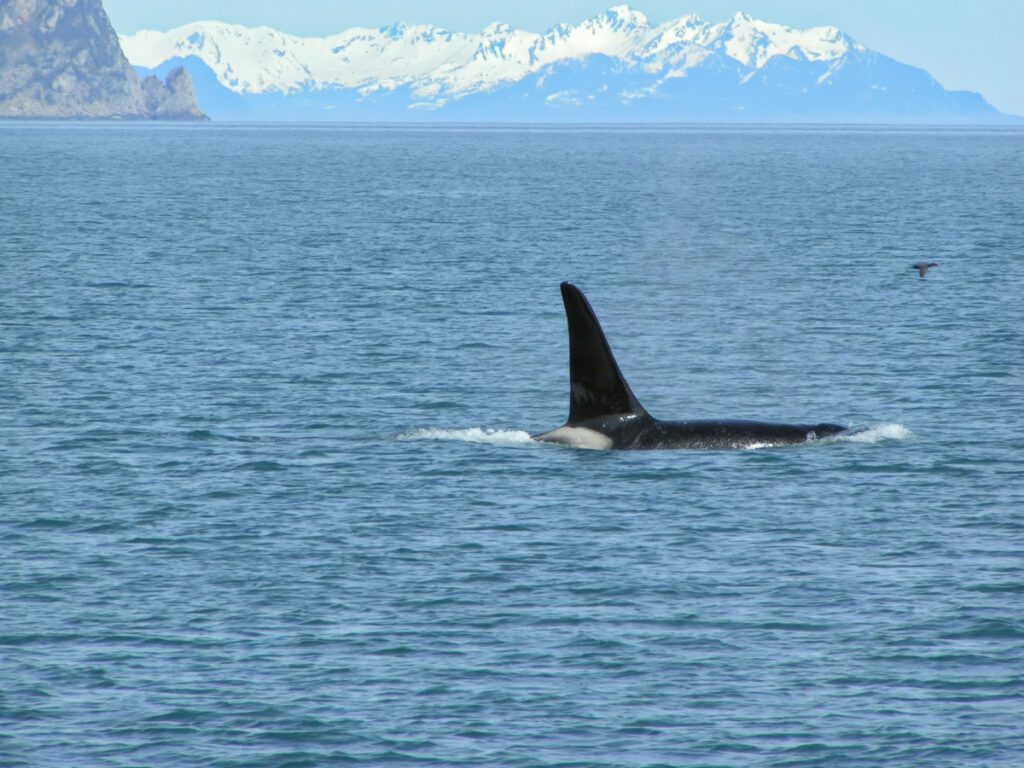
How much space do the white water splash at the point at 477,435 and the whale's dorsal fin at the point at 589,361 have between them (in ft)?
8.58

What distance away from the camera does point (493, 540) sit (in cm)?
2575

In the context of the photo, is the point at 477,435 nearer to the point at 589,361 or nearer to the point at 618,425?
the point at 618,425

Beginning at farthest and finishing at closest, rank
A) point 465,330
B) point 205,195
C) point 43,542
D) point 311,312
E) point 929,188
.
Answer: point 929,188 → point 205,195 → point 311,312 → point 465,330 → point 43,542

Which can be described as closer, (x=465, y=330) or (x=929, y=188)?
(x=465, y=330)

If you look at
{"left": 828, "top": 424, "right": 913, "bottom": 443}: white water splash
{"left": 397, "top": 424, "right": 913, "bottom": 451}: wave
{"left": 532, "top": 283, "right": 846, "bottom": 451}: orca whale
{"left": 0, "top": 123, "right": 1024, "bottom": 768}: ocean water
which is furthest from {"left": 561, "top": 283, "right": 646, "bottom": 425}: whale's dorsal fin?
{"left": 828, "top": 424, "right": 913, "bottom": 443}: white water splash

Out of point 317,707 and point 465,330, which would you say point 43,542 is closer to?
point 317,707

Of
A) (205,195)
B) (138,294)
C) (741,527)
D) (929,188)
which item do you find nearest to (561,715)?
(741,527)

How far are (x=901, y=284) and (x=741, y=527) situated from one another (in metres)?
43.1

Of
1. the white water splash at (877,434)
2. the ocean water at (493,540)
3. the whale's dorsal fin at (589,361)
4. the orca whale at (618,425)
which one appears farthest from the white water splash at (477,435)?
the white water splash at (877,434)

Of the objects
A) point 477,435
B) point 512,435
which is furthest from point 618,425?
point 477,435

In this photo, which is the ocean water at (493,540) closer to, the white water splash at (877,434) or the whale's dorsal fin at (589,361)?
the white water splash at (877,434)

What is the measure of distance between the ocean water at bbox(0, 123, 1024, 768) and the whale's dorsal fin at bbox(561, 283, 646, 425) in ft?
4.04

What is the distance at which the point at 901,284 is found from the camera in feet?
222

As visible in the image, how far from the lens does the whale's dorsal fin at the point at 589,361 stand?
29.7 m
